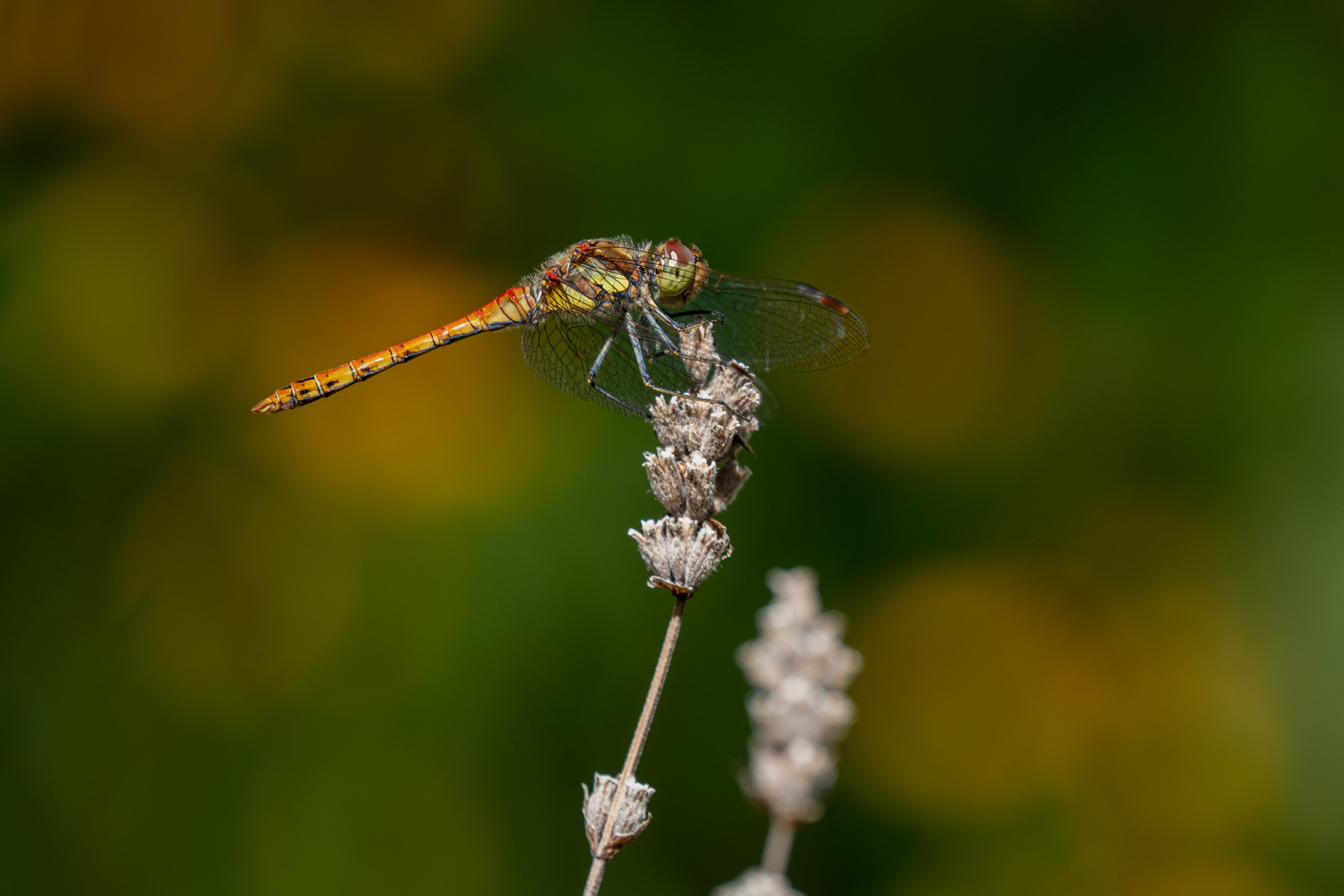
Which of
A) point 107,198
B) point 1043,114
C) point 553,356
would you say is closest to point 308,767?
point 553,356

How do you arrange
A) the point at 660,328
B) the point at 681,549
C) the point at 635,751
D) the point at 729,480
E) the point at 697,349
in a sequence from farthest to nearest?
the point at 660,328, the point at 697,349, the point at 729,480, the point at 681,549, the point at 635,751

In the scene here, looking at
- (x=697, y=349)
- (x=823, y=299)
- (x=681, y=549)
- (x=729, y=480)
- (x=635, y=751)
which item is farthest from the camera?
(x=823, y=299)

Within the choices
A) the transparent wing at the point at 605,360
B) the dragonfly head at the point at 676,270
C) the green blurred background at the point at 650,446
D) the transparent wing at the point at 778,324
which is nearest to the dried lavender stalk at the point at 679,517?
the transparent wing at the point at 605,360

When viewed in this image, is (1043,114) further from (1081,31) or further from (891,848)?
(891,848)

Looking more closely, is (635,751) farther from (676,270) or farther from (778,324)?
(778,324)

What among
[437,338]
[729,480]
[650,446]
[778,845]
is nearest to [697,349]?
[729,480]
